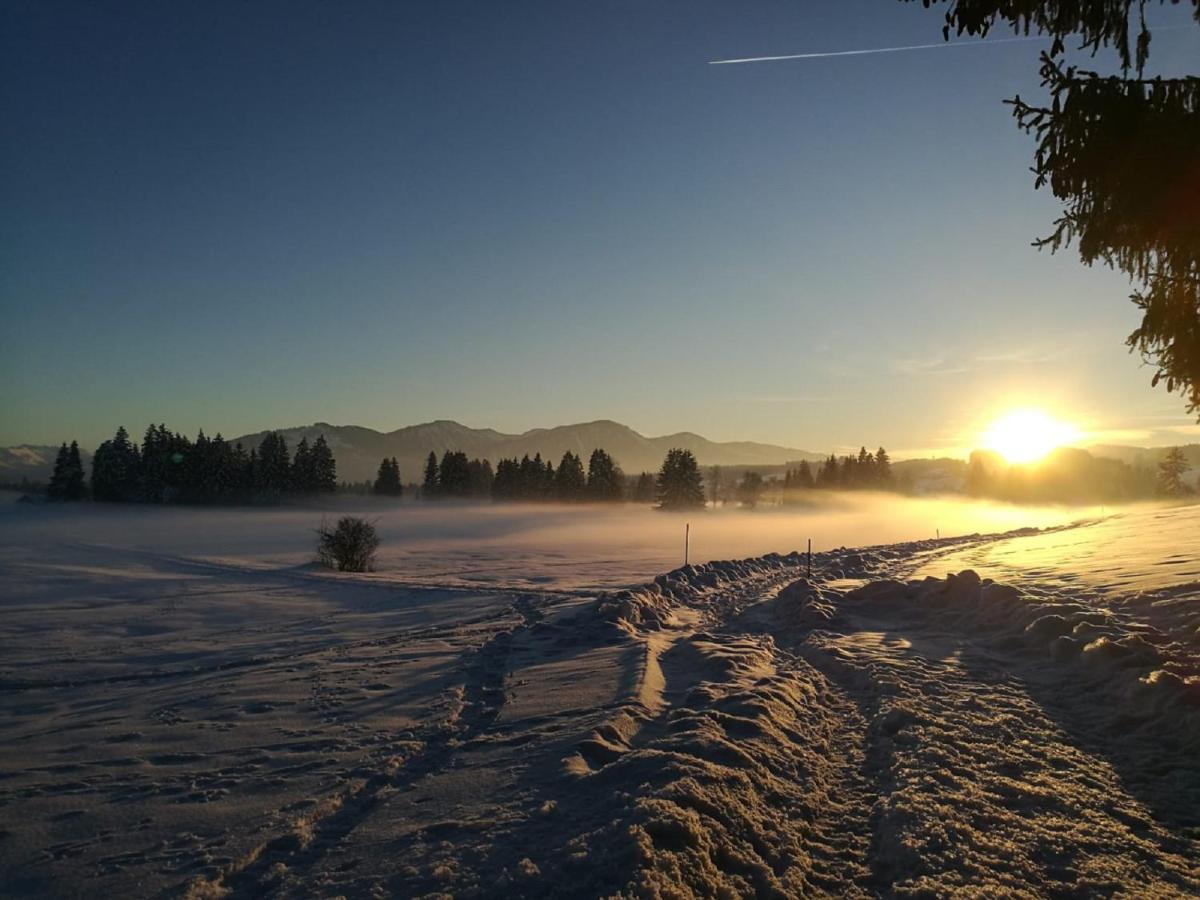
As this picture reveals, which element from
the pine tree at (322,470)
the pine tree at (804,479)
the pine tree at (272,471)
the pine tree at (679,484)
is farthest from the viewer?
the pine tree at (804,479)

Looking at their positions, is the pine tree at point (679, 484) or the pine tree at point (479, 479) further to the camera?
the pine tree at point (479, 479)

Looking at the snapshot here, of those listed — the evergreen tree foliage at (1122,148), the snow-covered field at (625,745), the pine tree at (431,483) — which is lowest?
the snow-covered field at (625,745)

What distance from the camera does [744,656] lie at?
1025 centimetres

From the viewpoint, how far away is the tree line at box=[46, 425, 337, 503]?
73.6m

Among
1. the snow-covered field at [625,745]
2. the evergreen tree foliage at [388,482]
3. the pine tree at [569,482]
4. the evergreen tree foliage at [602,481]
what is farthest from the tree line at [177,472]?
the snow-covered field at [625,745]

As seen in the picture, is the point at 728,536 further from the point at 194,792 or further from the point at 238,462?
the point at 238,462

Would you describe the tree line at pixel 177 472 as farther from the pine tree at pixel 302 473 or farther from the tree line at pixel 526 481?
the tree line at pixel 526 481

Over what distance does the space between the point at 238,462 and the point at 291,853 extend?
8682 centimetres

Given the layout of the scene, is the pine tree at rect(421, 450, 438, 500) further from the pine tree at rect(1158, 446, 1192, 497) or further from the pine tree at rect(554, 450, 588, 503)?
the pine tree at rect(1158, 446, 1192, 497)

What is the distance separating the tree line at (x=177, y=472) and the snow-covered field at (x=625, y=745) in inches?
2692

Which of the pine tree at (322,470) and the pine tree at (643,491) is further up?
the pine tree at (322,470)

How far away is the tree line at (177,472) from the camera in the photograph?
73562 millimetres

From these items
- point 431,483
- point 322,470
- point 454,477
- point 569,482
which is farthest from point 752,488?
point 322,470

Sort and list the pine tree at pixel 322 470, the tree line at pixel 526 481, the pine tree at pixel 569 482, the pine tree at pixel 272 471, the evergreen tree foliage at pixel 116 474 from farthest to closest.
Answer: the pine tree at pixel 569 482
the tree line at pixel 526 481
the pine tree at pixel 322 470
the pine tree at pixel 272 471
the evergreen tree foliage at pixel 116 474
